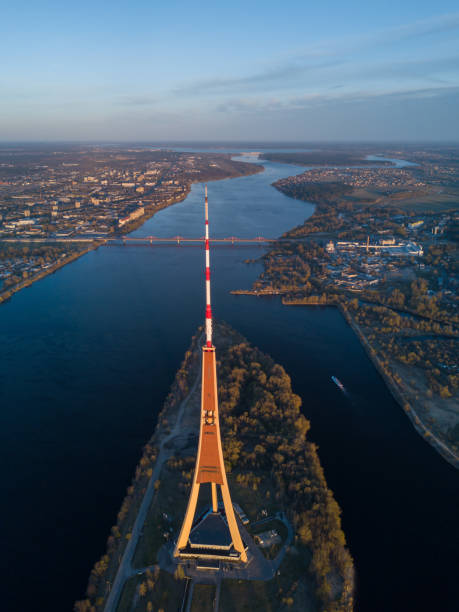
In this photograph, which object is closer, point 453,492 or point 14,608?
point 14,608

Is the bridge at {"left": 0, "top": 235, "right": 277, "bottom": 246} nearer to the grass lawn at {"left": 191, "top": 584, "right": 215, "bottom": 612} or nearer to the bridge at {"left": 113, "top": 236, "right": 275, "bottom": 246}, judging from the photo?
the bridge at {"left": 113, "top": 236, "right": 275, "bottom": 246}

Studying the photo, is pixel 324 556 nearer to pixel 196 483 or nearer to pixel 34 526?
pixel 196 483

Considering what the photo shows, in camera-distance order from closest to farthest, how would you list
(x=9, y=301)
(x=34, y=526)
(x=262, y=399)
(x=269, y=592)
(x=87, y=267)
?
(x=269, y=592), (x=34, y=526), (x=262, y=399), (x=9, y=301), (x=87, y=267)

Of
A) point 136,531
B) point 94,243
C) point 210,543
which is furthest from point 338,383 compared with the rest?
point 94,243

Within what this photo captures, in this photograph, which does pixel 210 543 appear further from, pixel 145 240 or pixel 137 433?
pixel 145 240

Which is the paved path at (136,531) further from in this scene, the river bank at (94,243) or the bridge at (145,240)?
the bridge at (145,240)

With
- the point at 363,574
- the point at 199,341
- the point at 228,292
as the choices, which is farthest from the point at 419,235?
the point at 363,574
